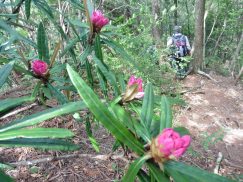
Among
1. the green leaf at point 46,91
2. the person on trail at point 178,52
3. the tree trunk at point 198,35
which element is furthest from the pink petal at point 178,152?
the tree trunk at point 198,35

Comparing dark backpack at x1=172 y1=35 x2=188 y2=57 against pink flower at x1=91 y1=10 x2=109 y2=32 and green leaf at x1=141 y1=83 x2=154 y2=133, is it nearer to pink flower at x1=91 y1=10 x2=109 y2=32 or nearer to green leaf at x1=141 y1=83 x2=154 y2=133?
pink flower at x1=91 y1=10 x2=109 y2=32

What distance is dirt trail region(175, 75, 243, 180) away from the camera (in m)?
3.98

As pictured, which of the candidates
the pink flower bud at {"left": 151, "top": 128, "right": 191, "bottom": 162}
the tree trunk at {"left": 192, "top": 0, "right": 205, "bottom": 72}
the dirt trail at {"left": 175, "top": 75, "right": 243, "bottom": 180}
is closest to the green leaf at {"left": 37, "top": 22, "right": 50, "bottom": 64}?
the pink flower bud at {"left": 151, "top": 128, "right": 191, "bottom": 162}

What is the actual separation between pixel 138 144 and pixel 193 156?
121 inches

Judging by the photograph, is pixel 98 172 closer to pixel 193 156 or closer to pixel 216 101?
pixel 193 156

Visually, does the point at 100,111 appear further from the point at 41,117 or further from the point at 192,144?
the point at 192,144

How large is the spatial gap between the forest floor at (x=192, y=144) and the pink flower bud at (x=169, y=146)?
1.08ft

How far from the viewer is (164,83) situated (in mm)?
5391

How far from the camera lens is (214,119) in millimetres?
5242

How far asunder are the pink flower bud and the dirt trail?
2483mm

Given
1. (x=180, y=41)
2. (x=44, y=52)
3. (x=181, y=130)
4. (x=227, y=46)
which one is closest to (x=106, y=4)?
(x=180, y=41)

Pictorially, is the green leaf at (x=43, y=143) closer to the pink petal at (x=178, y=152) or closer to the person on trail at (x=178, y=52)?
the pink petal at (x=178, y=152)

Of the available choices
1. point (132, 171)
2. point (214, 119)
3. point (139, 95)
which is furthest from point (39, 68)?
point (214, 119)

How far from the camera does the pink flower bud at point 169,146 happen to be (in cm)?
89
